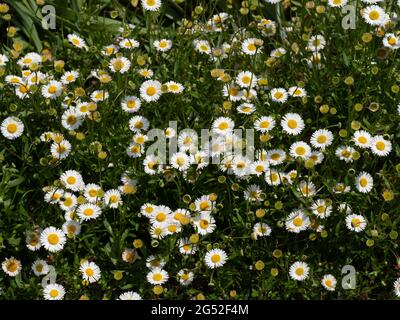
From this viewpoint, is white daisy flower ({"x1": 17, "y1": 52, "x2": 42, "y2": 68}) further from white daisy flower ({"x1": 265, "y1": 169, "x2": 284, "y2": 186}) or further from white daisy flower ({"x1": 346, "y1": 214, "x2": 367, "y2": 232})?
white daisy flower ({"x1": 346, "y1": 214, "x2": 367, "y2": 232})

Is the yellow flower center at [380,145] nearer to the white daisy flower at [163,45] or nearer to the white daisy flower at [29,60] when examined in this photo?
the white daisy flower at [163,45]

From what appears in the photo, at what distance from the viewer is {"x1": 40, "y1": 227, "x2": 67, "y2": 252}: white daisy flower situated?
353 cm

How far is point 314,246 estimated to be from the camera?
12.0 ft

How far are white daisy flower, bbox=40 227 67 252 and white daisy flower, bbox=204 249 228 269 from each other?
67 centimetres

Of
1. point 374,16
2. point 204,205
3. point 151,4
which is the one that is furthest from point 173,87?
point 374,16

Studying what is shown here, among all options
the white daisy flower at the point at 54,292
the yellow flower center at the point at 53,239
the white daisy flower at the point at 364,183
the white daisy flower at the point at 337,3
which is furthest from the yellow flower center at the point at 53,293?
the white daisy flower at the point at 337,3

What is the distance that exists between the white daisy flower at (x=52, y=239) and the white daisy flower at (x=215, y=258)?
0.67 metres

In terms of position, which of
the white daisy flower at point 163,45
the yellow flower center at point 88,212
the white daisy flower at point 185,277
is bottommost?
the white daisy flower at point 185,277

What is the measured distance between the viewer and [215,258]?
3520 mm

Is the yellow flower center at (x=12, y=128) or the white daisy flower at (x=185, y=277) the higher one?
the yellow flower center at (x=12, y=128)

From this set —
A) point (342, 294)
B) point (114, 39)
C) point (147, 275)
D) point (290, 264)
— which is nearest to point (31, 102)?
point (114, 39)

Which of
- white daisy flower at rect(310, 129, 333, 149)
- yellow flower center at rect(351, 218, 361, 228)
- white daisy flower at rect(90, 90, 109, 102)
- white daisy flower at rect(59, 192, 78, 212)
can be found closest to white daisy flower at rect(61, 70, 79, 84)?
white daisy flower at rect(90, 90, 109, 102)

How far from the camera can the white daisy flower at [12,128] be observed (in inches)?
151

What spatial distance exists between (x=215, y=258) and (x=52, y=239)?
2.48 feet
